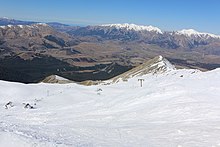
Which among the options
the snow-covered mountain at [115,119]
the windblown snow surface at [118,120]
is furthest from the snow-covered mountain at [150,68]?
the windblown snow surface at [118,120]

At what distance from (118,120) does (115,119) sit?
70 cm

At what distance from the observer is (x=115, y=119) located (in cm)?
3000

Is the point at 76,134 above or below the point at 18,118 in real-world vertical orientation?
above

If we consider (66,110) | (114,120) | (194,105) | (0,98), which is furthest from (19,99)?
(194,105)

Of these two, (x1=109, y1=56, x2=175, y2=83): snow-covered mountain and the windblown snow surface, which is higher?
the windblown snow surface

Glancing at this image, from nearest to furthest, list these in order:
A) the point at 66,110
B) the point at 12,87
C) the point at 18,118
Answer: the point at 18,118, the point at 66,110, the point at 12,87

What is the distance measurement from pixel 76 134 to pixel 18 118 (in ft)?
44.6

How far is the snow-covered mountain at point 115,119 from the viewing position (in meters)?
19.8

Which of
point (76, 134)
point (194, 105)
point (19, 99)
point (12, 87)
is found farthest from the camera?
point (12, 87)

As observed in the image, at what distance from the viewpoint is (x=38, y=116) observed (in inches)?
1390

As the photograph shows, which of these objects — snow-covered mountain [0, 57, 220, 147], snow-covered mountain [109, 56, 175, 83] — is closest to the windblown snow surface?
snow-covered mountain [0, 57, 220, 147]

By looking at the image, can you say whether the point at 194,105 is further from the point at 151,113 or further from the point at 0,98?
the point at 0,98

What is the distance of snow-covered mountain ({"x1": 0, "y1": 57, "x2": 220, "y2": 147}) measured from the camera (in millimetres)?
19812

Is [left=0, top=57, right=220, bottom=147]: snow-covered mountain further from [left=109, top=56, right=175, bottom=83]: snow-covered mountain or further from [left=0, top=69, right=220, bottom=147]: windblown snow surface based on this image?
[left=109, top=56, right=175, bottom=83]: snow-covered mountain
